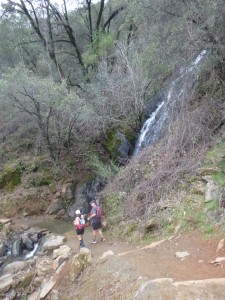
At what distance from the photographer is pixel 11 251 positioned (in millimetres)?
13133

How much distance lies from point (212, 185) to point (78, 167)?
30.8 ft

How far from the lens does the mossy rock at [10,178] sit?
1809 centimetres

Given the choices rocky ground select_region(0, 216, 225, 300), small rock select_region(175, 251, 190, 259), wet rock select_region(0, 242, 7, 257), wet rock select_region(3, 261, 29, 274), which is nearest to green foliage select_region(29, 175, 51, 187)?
wet rock select_region(0, 242, 7, 257)

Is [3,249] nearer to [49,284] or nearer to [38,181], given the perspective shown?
[49,284]

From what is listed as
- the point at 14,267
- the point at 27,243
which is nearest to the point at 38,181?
the point at 27,243

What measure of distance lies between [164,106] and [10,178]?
9.00m

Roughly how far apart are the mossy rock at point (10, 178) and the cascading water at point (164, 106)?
6596 millimetres

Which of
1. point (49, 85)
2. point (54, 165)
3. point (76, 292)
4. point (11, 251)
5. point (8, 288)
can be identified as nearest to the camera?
point (76, 292)

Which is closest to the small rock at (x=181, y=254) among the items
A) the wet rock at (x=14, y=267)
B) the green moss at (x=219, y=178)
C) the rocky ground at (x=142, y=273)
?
the rocky ground at (x=142, y=273)

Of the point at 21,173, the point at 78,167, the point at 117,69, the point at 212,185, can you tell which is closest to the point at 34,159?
the point at 21,173

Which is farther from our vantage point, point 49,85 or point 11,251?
point 49,85

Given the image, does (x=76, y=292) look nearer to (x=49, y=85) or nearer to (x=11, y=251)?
(x=11, y=251)

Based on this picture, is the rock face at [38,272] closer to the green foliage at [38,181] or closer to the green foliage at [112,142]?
the green foliage at [38,181]

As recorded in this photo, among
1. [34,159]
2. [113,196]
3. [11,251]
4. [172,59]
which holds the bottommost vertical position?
[11,251]
